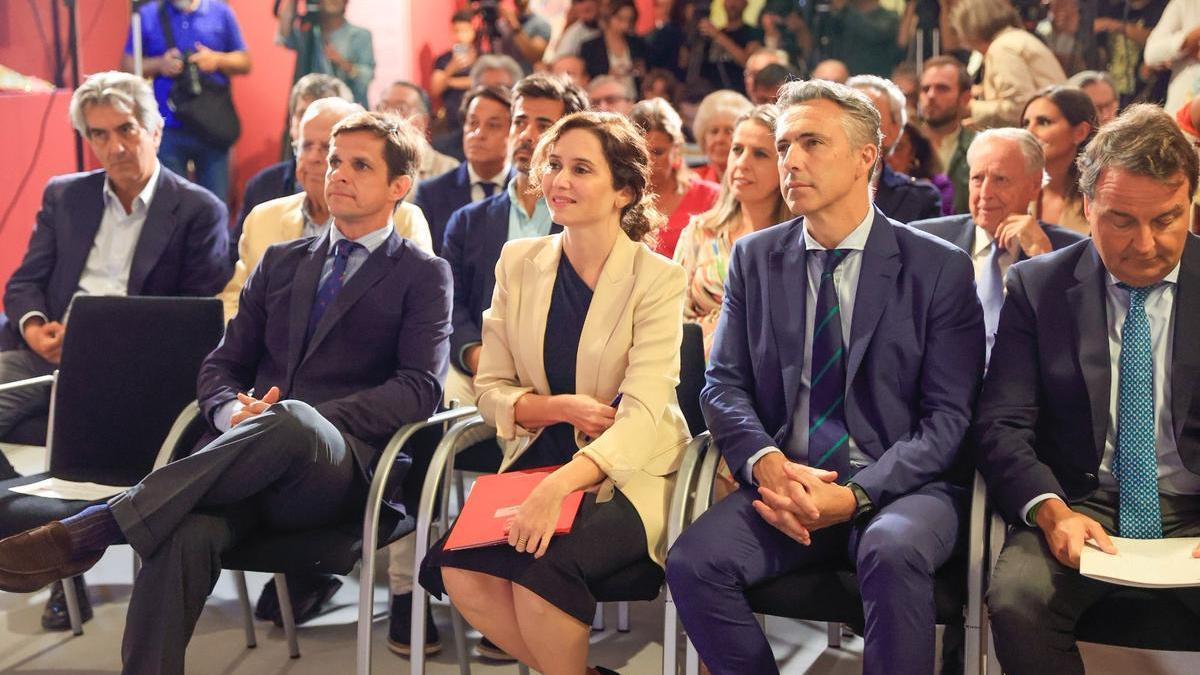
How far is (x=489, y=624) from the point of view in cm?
262

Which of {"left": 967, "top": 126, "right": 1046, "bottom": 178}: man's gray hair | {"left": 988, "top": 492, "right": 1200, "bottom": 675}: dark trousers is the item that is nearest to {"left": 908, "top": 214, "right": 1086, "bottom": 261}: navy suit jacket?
{"left": 967, "top": 126, "right": 1046, "bottom": 178}: man's gray hair

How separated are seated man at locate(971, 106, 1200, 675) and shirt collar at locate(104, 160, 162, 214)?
278cm

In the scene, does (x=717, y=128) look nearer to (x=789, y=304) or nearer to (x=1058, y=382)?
(x=789, y=304)

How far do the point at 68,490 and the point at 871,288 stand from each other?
6.52 ft

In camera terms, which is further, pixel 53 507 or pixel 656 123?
pixel 656 123

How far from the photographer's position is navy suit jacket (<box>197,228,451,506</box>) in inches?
120

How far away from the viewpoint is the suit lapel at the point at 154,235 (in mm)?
3992

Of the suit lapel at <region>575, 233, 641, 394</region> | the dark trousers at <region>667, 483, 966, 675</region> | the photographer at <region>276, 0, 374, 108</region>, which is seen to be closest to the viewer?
the dark trousers at <region>667, 483, 966, 675</region>

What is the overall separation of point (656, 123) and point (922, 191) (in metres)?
0.91

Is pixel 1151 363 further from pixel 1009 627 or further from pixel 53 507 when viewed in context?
pixel 53 507

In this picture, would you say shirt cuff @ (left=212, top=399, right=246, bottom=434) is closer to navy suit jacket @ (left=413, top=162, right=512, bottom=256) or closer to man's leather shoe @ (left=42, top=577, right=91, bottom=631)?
man's leather shoe @ (left=42, top=577, right=91, bottom=631)

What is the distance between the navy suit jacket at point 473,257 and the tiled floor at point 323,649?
2.73ft

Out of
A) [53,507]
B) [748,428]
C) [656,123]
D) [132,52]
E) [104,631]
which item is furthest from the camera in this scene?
[132,52]

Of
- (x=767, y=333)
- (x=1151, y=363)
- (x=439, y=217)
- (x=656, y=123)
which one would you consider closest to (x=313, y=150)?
(x=439, y=217)
